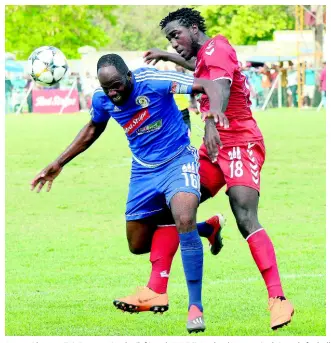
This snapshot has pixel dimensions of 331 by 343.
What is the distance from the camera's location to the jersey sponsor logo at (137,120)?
25.1 ft

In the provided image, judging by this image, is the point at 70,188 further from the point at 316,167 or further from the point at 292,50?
the point at 292,50

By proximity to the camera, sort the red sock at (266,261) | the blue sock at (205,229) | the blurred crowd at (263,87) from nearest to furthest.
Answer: the red sock at (266,261) < the blue sock at (205,229) < the blurred crowd at (263,87)

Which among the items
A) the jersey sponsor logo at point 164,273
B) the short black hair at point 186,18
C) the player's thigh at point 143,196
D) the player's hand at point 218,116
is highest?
the short black hair at point 186,18

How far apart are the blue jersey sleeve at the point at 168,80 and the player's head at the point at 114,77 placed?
19 centimetres

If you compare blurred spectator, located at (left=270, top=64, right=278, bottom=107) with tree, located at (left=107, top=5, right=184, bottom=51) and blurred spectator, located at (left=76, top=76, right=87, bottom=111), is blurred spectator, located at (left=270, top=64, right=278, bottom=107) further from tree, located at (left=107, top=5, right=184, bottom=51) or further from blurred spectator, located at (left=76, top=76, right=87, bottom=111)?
tree, located at (left=107, top=5, right=184, bottom=51)

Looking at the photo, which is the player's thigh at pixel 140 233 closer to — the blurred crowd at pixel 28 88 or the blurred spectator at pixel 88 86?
the blurred crowd at pixel 28 88

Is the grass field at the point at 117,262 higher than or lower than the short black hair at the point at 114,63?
lower

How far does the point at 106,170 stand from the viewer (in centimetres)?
1997

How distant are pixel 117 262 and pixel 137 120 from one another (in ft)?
9.94

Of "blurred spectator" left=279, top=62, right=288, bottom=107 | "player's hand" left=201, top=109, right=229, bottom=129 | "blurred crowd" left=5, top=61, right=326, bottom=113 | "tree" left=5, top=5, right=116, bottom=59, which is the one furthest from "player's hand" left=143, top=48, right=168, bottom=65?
"tree" left=5, top=5, right=116, bottom=59

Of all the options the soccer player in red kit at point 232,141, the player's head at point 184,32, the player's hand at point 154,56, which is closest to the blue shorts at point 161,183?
the soccer player in red kit at point 232,141

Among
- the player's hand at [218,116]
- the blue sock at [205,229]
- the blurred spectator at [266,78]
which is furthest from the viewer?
the blurred spectator at [266,78]

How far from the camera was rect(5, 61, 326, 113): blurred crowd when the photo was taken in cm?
4978

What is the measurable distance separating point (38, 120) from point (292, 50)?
2249cm
